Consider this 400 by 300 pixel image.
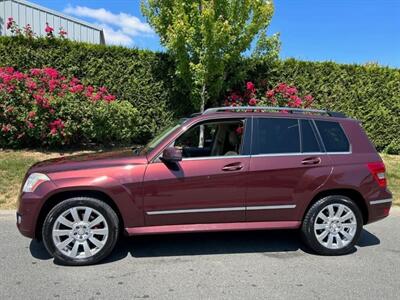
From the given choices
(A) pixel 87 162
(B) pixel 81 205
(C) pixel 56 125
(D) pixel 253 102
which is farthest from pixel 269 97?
(B) pixel 81 205

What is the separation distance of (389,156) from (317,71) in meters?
3.23

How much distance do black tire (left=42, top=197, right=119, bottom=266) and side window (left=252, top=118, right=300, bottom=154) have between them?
1805mm

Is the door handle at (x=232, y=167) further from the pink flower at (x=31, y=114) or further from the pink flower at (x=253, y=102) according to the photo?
the pink flower at (x=253, y=102)

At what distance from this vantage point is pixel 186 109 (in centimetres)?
1133

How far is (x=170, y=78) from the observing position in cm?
1110

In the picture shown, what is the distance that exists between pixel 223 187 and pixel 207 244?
3.21ft

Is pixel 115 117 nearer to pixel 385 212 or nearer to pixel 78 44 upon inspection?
pixel 78 44

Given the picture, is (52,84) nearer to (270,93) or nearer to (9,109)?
(9,109)

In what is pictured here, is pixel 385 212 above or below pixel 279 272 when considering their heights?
above

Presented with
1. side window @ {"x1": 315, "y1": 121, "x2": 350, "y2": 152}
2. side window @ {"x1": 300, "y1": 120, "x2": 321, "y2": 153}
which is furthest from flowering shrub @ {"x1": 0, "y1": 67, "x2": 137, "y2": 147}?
side window @ {"x1": 315, "y1": 121, "x2": 350, "y2": 152}

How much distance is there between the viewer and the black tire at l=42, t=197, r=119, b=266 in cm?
448

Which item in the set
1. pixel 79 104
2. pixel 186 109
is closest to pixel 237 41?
pixel 186 109

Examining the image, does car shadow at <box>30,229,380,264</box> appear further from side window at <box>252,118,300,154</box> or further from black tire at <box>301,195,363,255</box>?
side window at <box>252,118,300,154</box>

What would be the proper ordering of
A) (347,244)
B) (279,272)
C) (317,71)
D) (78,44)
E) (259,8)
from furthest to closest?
1. (317,71)
2. (78,44)
3. (259,8)
4. (347,244)
5. (279,272)
